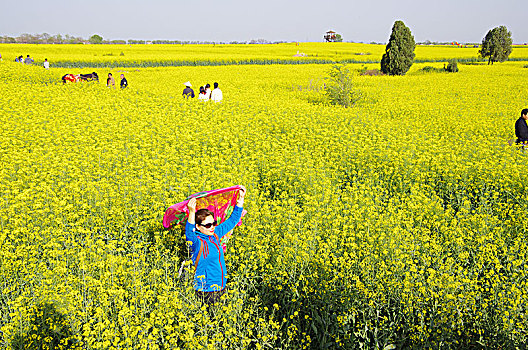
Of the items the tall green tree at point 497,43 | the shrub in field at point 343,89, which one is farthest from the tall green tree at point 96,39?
the shrub in field at point 343,89

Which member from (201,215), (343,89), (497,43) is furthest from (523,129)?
(497,43)

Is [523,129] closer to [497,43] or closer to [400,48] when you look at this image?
[400,48]

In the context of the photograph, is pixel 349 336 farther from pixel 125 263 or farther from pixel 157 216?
pixel 157 216

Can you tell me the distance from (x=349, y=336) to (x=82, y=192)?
494 centimetres

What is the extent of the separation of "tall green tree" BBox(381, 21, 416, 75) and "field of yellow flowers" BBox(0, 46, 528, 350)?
2128cm

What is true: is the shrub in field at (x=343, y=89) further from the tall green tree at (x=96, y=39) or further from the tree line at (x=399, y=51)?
the tall green tree at (x=96, y=39)

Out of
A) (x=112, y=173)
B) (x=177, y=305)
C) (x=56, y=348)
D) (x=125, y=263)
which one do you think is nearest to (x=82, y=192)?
(x=112, y=173)

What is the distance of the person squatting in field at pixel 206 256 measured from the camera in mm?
4492

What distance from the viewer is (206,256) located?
15.0 feet

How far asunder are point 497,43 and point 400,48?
21826mm

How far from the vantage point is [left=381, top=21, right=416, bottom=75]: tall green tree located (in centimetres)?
3244

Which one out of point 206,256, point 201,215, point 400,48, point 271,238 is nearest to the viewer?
point 206,256

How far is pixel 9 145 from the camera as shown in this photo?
373 inches

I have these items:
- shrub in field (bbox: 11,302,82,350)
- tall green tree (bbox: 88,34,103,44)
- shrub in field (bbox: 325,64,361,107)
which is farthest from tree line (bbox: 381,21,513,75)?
tall green tree (bbox: 88,34,103,44)
